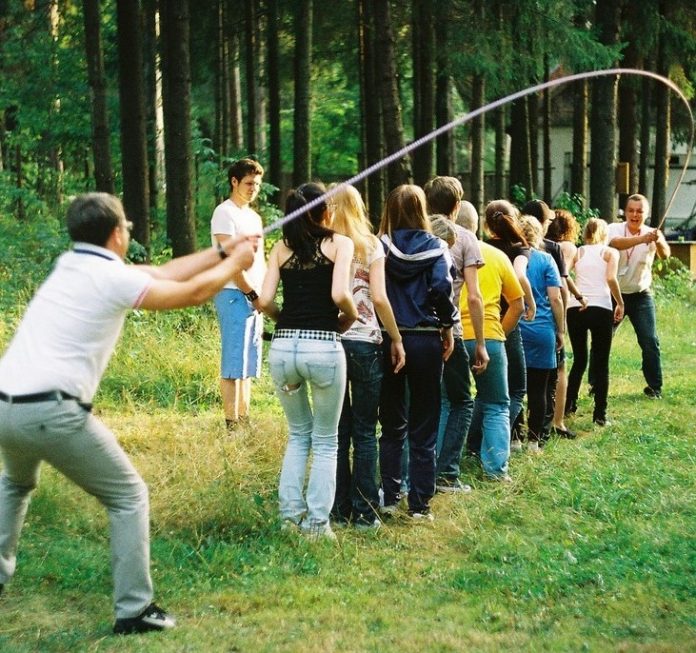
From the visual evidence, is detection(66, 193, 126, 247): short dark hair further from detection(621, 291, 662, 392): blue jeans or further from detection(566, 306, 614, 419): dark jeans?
detection(621, 291, 662, 392): blue jeans

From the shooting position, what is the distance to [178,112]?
1445 centimetres

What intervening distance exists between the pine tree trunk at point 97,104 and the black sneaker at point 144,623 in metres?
12.4

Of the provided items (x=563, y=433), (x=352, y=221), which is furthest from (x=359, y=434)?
(x=563, y=433)

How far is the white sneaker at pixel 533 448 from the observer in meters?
9.30

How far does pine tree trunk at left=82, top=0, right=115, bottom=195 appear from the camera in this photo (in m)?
17.1

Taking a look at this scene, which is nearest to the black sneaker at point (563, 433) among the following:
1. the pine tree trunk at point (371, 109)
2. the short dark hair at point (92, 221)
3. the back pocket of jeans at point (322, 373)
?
the back pocket of jeans at point (322, 373)

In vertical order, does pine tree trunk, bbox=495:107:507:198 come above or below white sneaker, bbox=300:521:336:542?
above

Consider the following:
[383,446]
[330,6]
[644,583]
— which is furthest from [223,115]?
[644,583]

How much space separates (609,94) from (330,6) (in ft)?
21.8

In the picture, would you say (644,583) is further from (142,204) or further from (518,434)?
(142,204)

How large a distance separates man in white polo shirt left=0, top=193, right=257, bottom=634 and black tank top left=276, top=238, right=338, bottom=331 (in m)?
1.27

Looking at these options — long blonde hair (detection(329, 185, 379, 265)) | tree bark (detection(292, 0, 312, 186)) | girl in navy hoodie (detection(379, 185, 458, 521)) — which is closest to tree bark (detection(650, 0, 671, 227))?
tree bark (detection(292, 0, 312, 186))

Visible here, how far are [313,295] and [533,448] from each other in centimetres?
346

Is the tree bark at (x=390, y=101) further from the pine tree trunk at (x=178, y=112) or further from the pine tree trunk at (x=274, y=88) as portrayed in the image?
the pine tree trunk at (x=274, y=88)
